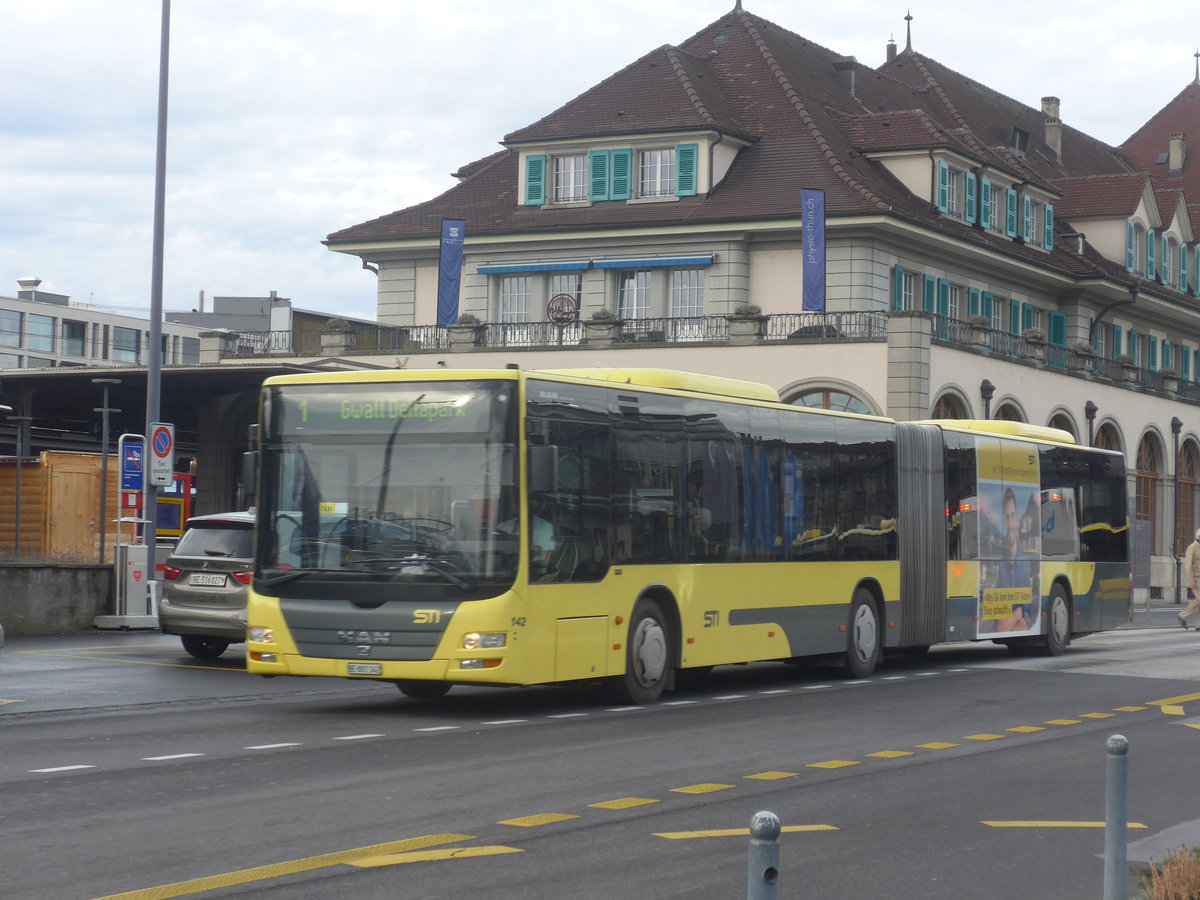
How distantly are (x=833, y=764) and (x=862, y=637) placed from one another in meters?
8.65

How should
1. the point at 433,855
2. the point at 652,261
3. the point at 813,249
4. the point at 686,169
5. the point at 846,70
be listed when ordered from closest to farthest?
the point at 433,855 < the point at 813,249 < the point at 652,261 < the point at 686,169 < the point at 846,70

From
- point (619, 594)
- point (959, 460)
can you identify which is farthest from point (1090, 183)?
point (619, 594)

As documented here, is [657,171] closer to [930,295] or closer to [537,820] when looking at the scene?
[930,295]

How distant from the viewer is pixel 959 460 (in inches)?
928

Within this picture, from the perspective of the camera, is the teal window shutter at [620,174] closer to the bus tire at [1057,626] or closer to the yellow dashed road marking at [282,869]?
the bus tire at [1057,626]

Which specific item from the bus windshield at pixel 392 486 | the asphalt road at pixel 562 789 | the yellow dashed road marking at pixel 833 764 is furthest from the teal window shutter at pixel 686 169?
the yellow dashed road marking at pixel 833 764

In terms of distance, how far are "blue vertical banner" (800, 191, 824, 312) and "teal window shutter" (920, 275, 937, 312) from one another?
5918mm

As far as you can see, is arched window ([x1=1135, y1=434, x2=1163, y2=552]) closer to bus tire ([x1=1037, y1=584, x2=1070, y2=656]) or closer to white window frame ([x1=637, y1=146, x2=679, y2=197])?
white window frame ([x1=637, y1=146, x2=679, y2=197])

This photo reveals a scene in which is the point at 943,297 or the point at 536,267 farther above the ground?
the point at 536,267

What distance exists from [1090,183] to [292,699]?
5076 cm

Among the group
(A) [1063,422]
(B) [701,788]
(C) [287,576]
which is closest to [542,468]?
(C) [287,576]

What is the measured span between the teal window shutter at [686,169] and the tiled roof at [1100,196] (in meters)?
18.4

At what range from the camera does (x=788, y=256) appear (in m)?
47.2

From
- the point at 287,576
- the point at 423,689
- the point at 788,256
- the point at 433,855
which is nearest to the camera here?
the point at 433,855
